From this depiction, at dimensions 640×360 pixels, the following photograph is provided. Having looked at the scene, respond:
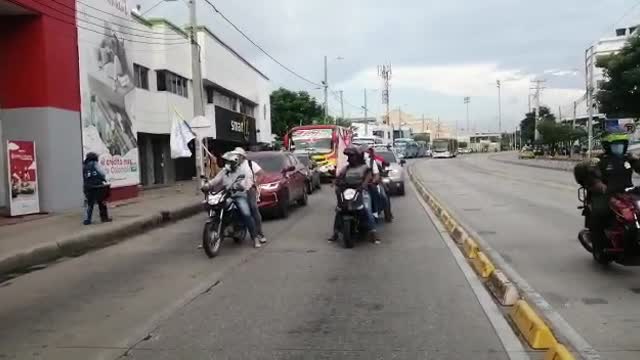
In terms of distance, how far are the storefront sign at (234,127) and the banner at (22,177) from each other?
19278 mm

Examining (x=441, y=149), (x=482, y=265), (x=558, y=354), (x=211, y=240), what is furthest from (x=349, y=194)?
(x=441, y=149)

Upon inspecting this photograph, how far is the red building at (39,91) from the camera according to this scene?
16.5 meters

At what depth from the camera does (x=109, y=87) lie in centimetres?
2002

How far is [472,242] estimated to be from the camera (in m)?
10.7

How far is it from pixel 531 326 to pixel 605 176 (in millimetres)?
3139

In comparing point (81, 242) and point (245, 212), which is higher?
point (245, 212)

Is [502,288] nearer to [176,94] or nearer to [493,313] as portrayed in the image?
[493,313]

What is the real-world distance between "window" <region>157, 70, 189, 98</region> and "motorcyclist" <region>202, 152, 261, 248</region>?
19877 mm

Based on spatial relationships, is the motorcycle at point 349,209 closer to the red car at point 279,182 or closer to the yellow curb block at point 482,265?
the yellow curb block at point 482,265

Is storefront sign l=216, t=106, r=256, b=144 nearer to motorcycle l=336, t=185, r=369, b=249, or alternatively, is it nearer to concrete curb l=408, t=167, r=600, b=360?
motorcycle l=336, t=185, r=369, b=249

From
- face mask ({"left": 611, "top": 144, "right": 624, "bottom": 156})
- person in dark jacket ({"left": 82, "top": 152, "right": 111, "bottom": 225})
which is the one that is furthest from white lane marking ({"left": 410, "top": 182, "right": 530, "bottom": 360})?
person in dark jacket ({"left": 82, "top": 152, "right": 111, "bottom": 225})

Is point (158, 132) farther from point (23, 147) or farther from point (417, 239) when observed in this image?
point (417, 239)

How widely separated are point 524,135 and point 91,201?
382ft

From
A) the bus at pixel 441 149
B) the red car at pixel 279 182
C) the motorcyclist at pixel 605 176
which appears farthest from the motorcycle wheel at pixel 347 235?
the bus at pixel 441 149
